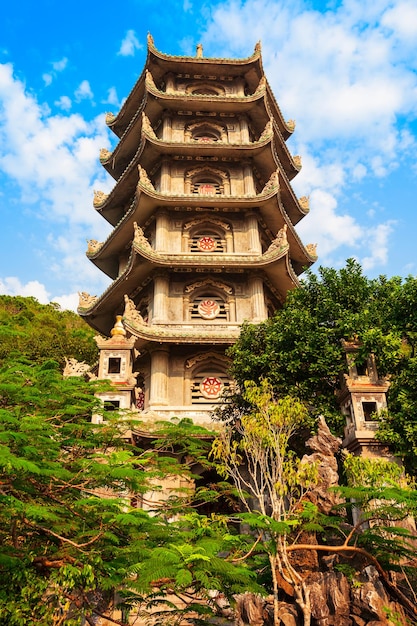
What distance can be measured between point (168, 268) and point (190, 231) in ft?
6.82

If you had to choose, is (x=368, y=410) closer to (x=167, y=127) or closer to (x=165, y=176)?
(x=165, y=176)

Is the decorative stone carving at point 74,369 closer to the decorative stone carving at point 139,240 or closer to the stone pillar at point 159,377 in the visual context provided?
the stone pillar at point 159,377

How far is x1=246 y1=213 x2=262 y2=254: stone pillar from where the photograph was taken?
19031mm

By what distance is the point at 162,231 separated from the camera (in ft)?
62.9

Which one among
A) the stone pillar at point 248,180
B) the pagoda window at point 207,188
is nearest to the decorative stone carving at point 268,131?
the stone pillar at point 248,180

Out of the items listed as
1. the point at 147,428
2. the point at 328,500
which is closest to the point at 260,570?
the point at 328,500

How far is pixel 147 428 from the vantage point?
46.4 ft

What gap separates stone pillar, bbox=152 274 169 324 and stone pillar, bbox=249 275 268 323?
2.80 metres

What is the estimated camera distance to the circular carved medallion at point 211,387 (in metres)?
17.0

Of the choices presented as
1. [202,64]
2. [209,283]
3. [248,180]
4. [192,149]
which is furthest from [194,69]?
[209,283]

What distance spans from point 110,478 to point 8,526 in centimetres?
151

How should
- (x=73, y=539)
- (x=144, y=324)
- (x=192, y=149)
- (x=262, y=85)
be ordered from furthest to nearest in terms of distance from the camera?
1. (x=262, y=85)
2. (x=192, y=149)
3. (x=144, y=324)
4. (x=73, y=539)

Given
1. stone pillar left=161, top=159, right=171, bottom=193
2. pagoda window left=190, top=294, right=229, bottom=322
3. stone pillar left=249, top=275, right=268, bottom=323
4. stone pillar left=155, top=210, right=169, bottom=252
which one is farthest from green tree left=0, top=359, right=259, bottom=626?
stone pillar left=161, top=159, right=171, bottom=193

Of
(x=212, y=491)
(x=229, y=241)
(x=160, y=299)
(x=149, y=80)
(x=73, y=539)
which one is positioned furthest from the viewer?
(x=149, y=80)
